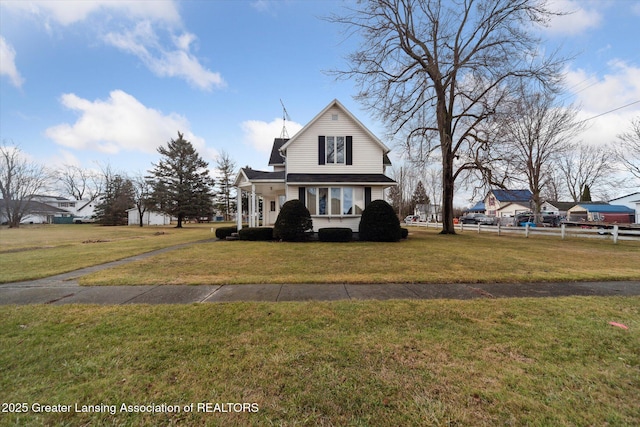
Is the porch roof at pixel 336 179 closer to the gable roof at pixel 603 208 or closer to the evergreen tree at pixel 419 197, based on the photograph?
the evergreen tree at pixel 419 197

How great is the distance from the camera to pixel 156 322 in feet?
12.5

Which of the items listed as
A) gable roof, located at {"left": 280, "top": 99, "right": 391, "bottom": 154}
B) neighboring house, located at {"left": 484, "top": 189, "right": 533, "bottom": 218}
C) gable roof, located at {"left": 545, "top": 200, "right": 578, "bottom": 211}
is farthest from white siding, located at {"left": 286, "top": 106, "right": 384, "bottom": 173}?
gable roof, located at {"left": 545, "top": 200, "right": 578, "bottom": 211}

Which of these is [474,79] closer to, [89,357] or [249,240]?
[249,240]

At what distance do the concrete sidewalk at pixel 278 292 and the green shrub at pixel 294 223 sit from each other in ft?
26.3

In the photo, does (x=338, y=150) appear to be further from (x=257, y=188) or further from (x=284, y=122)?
(x=284, y=122)

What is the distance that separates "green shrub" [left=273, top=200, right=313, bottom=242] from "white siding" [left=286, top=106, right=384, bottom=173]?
2839 millimetres

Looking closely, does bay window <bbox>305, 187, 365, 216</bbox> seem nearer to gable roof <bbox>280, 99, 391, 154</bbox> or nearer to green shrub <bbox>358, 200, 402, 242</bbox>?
green shrub <bbox>358, 200, 402, 242</bbox>

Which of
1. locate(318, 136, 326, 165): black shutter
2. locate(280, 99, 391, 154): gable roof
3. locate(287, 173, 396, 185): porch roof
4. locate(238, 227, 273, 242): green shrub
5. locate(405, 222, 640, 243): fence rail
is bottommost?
locate(405, 222, 640, 243): fence rail

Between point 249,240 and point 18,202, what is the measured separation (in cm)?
4484

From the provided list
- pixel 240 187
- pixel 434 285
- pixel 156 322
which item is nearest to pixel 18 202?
pixel 240 187

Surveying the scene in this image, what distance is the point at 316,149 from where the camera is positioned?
51.9 ft

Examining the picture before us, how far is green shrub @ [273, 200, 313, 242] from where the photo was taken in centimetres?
1381

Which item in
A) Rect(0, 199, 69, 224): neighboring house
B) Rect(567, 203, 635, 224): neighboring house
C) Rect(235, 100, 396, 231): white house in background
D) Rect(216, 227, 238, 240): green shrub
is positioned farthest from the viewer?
Rect(0, 199, 69, 224): neighboring house

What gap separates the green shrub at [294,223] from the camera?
1381 centimetres
